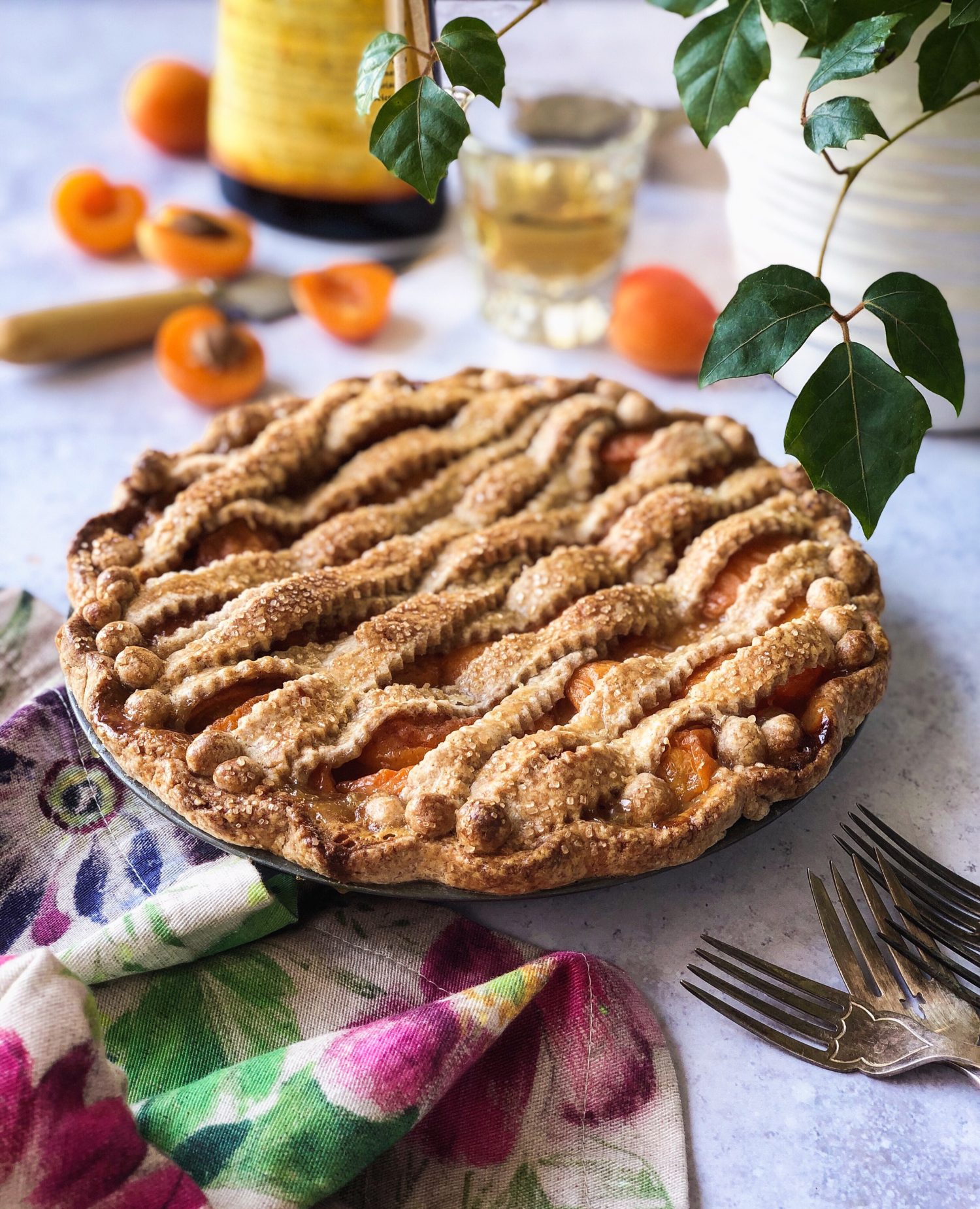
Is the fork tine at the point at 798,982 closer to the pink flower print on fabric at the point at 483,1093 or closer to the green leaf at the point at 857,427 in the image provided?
the pink flower print on fabric at the point at 483,1093

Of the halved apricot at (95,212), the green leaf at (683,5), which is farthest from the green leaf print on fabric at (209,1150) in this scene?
the halved apricot at (95,212)

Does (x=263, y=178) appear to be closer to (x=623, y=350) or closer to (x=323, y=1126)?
(x=623, y=350)

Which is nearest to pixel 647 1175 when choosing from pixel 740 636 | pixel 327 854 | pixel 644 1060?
pixel 644 1060

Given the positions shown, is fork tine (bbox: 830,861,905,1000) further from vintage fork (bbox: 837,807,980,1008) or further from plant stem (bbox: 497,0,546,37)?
plant stem (bbox: 497,0,546,37)

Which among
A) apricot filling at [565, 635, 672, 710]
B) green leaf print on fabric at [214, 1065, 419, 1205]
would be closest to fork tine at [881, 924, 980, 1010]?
apricot filling at [565, 635, 672, 710]

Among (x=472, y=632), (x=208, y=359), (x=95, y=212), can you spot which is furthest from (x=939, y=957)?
(x=95, y=212)

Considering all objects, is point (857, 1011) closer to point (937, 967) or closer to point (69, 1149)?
point (937, 967)
